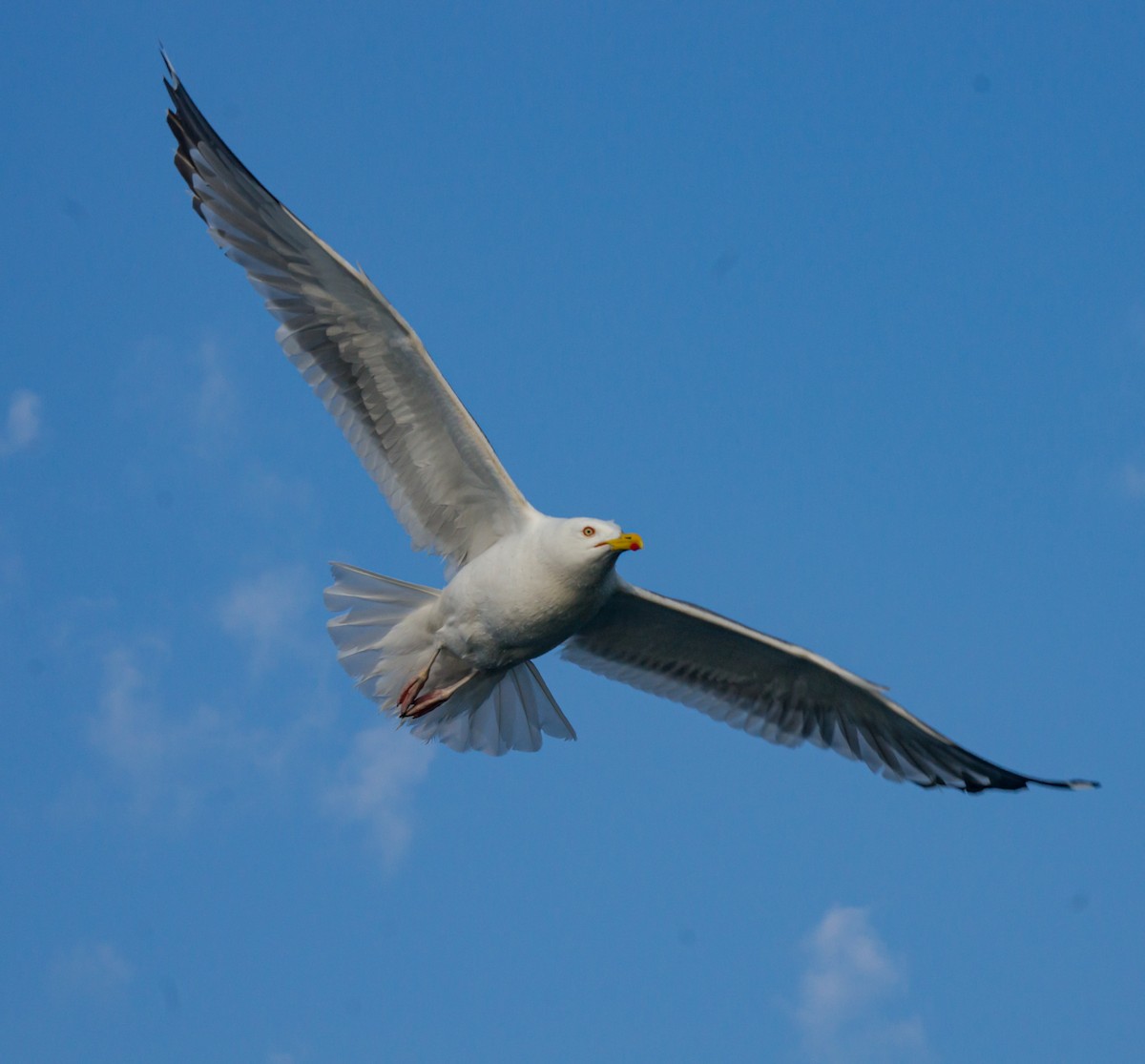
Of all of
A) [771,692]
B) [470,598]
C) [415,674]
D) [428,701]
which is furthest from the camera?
[771,692]

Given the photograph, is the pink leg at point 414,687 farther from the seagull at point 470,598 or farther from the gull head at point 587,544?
the gull head at point 587,544

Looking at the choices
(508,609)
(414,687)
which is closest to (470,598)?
(508,609)

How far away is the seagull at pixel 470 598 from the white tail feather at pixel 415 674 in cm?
1

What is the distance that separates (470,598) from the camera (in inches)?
362

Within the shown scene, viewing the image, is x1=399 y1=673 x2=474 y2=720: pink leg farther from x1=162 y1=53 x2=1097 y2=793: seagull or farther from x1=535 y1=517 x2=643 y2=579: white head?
x1=535 y1=517 x2=643 y2=579: white head

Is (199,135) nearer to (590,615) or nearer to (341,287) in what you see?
(341,287)

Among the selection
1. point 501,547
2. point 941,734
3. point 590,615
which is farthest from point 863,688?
point 501,547

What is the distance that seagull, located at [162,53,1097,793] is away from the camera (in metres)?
9.09

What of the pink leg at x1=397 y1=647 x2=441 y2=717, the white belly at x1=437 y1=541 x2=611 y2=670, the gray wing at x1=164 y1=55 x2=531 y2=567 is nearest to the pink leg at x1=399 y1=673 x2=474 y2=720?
the pink leg at x1=397 y1=647 x2=441 y2=717

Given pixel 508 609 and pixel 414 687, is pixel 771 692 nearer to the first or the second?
pixel 508 609

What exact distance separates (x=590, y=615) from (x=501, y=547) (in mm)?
691

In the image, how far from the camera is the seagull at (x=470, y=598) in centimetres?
909

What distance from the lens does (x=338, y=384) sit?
9398 mm

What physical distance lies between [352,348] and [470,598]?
5.45 ft
